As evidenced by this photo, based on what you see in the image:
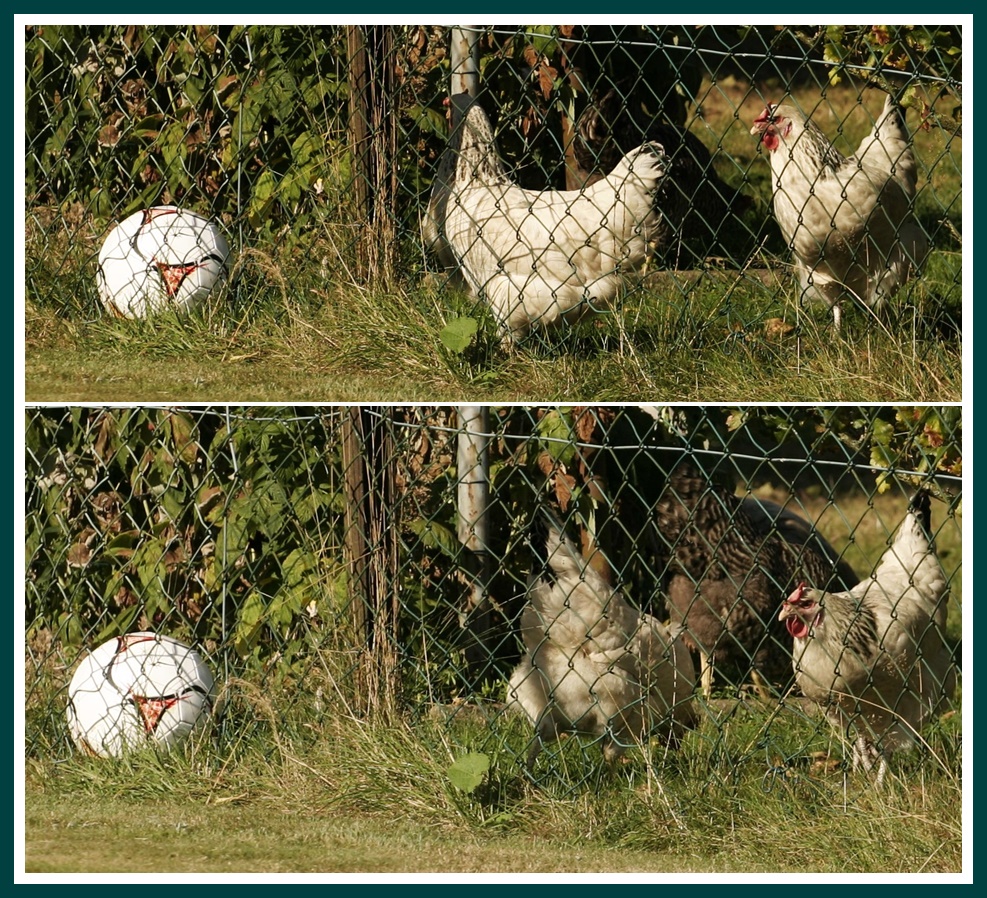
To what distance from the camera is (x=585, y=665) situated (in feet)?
14.0

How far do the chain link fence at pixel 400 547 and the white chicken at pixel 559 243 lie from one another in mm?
415

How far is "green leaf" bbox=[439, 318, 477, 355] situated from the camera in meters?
4.11

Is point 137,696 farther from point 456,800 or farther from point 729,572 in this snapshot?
point 729,572

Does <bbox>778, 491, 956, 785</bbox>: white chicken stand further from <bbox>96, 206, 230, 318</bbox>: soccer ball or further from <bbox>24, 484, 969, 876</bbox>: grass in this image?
<bbox>96, 206, 230, 318</bbox>: soccer ball

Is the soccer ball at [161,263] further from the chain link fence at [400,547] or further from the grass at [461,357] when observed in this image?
the chain link fence at [400,547]

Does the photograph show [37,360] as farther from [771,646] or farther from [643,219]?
[771,646]

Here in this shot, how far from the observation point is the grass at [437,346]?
13.6 feet

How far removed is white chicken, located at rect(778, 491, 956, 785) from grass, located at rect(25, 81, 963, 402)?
1.90 ft

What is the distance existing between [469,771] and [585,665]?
61 cm

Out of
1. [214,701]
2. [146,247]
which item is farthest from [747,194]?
[214,701]

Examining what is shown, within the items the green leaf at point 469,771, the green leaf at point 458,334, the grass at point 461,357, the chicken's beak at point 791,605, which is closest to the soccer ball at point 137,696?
the grass at point 461,357

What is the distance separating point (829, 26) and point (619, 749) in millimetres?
2748

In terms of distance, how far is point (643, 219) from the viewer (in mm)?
4328

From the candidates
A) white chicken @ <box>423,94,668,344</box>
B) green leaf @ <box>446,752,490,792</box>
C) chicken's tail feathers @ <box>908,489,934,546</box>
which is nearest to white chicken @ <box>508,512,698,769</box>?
green leaf @ <box>446,752,490,792</box>
